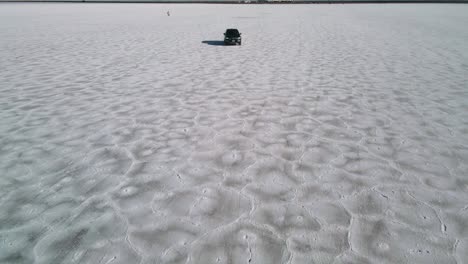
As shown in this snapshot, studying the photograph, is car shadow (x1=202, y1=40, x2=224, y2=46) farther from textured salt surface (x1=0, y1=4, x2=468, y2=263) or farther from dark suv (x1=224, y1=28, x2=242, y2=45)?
textured salt surface (x1=0, y1=4, x2=468, y2=263)

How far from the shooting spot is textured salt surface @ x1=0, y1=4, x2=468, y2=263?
147 inches

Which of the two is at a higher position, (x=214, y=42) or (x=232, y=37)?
(x=232, y=37)

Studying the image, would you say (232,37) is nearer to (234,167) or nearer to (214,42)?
(214,42)

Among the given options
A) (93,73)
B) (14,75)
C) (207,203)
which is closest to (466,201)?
(207,203)

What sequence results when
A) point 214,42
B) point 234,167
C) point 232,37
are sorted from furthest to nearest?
point 214,42, point 232,37, point 234,167

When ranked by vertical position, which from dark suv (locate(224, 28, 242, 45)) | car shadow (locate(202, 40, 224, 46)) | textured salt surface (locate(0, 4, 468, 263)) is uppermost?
dark suv (locate(224, 28, 242, 45))

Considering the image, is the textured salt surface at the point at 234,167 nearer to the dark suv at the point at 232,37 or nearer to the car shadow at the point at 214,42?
the dark suv at the point at 232,37

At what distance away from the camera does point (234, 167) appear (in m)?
5.31

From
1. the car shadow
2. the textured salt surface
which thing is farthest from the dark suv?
the textured salt surface

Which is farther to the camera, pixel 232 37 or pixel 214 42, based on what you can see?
pixel 214 42

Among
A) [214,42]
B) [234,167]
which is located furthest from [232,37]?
[234,167]

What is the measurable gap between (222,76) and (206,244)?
8.09m

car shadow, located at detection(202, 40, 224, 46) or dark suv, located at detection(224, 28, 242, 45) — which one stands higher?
dark suv, located at detection(224, 28, 242, 45)

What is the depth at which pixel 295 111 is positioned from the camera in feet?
25.2
